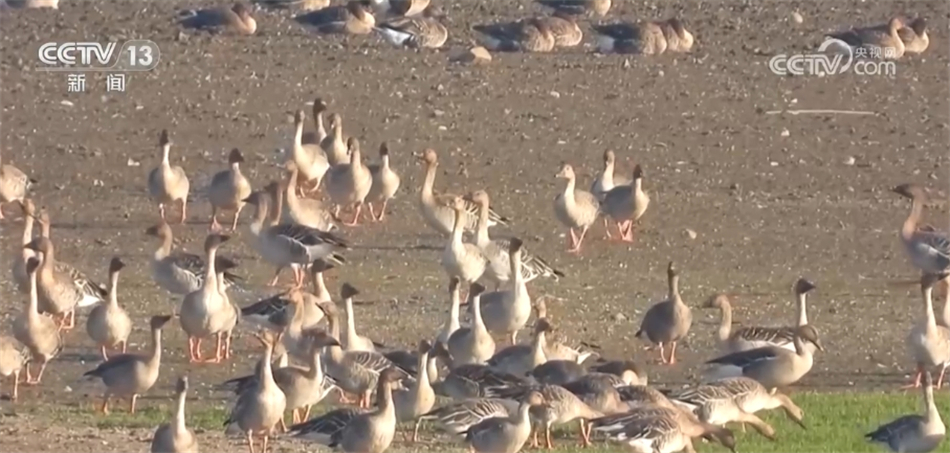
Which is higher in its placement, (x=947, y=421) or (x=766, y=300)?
(x=947, y=421)

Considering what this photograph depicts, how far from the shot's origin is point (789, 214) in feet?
63.3

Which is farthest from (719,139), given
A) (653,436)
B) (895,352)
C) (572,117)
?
(653,436)

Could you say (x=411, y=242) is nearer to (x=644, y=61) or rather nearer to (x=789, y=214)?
(x=789, y=214)

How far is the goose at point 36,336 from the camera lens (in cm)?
1368

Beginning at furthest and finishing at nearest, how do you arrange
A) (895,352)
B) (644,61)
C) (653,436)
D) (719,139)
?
1. (644,61)
2. (719,139)
3. (895,352)
4. (653,436)

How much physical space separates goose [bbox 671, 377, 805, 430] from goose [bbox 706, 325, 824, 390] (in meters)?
0.56

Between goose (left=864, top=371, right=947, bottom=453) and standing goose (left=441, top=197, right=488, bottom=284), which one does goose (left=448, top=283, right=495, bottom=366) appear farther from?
goose (left=864, top=371, right=947, bottom=453)

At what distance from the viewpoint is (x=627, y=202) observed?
18234 mm

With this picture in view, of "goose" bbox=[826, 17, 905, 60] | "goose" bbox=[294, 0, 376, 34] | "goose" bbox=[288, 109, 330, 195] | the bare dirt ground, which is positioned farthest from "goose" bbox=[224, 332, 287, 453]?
"goose" bbox=[826, 17, 905, 60]

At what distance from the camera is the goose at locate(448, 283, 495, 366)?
13891mm

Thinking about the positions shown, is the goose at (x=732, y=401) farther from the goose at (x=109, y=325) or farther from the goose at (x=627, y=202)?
the goose at (x=627, y=202)

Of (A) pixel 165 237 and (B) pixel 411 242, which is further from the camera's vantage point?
(B) pixel 411 242

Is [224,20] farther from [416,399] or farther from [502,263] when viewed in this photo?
[416,399]

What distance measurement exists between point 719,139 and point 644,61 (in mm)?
3078
